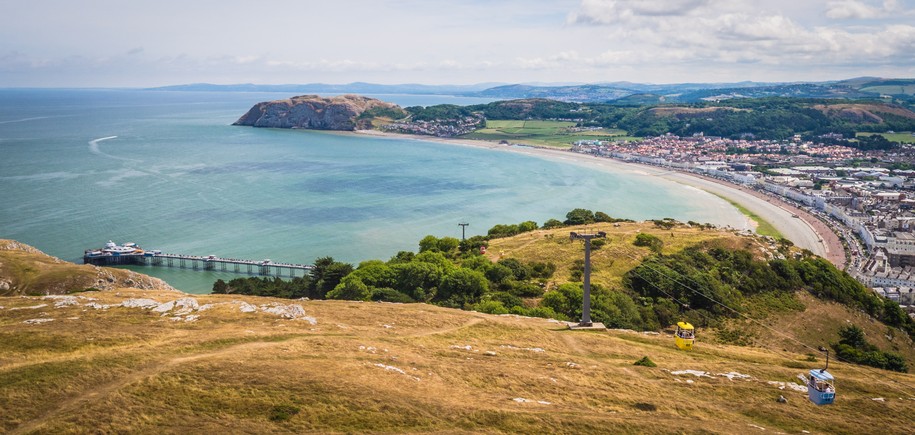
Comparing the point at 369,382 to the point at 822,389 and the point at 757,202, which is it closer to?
the point at 822,389

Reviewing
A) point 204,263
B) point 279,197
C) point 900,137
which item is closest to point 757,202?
point 279,197

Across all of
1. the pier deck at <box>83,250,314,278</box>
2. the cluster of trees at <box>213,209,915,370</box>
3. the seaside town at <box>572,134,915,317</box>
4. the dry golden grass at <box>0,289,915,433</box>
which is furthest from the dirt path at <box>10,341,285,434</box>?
the seaside town at <box>572,134,915,317</box>

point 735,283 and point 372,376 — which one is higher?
point 372,376

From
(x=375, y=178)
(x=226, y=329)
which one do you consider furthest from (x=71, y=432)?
(x=375, y=178)

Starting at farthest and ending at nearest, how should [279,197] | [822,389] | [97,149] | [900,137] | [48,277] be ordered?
1. [900,137]
2. [97,149]
3. [279,197]
4. [48,277]
5. [822,389]

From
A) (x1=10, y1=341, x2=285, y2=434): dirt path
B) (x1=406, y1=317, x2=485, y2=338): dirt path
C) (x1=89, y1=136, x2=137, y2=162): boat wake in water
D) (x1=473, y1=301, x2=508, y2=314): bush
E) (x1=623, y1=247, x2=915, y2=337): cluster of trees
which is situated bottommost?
(x1=623, y1=247, x2=915, y2=337): cluster of trees

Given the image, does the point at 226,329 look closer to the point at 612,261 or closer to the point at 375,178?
the point at 612,261

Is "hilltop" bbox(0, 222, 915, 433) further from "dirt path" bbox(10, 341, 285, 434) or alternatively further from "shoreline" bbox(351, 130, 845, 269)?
"shoreline" bbox(351, 130, 845, 269)
